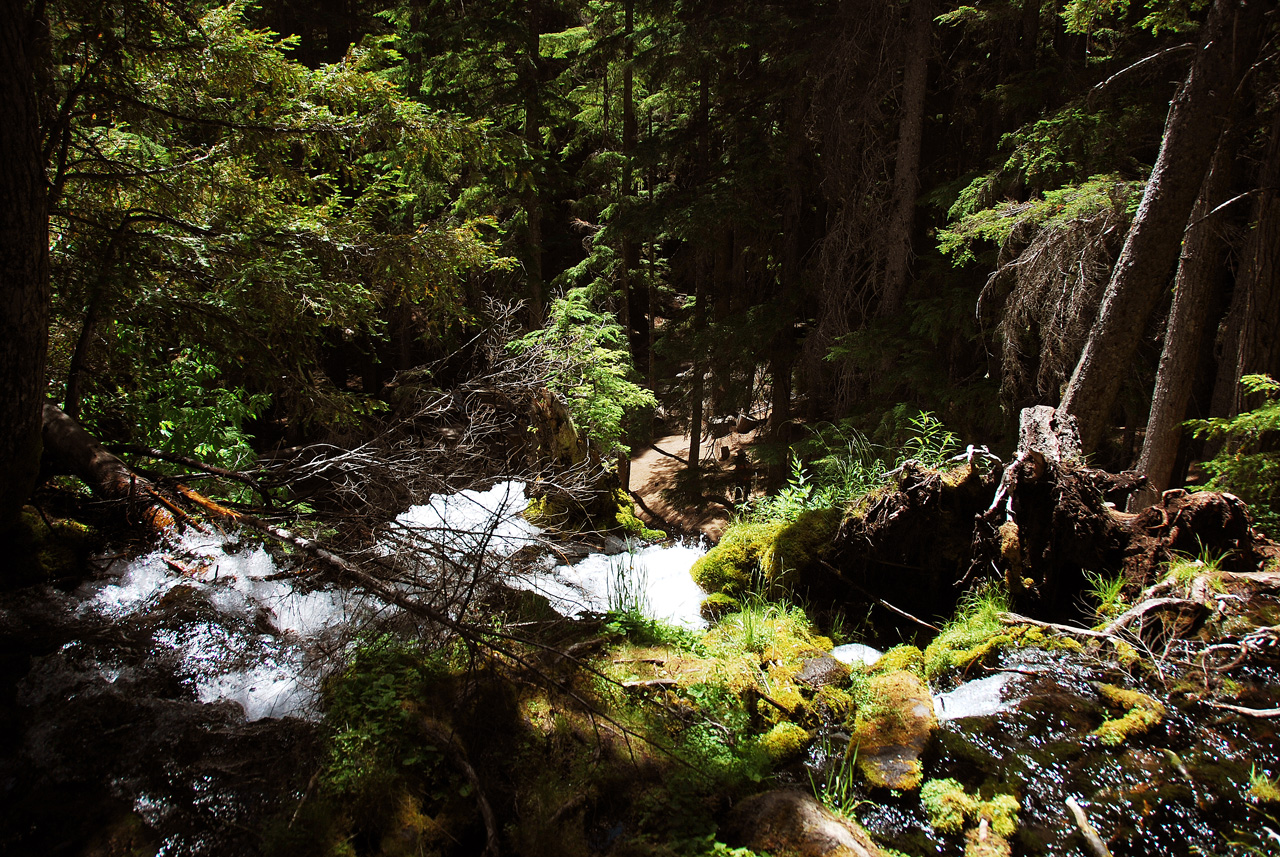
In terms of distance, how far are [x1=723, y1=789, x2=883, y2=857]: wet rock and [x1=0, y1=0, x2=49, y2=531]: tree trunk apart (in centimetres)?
428

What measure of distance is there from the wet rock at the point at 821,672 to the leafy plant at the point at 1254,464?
3.22 m

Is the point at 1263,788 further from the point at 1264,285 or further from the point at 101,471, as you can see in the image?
the point at 101,471

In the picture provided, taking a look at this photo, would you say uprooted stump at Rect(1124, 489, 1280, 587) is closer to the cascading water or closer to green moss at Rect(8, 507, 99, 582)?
the cascading water

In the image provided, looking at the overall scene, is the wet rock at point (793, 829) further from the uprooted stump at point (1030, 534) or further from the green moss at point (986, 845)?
the uprooted stump at point (1030, 534)

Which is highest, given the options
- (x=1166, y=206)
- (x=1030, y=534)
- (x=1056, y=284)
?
(x=1166, y=206)

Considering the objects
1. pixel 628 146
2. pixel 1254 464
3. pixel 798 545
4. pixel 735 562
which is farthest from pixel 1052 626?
pixel 628 146

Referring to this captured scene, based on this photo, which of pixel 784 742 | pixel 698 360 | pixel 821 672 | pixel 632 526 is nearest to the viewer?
pixel 784 742

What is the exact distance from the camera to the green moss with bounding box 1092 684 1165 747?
131 inches

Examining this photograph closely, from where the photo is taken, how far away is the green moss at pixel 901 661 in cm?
447

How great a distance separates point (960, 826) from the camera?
296 cm

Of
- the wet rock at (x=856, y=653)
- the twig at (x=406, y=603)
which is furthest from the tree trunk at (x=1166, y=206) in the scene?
the twig at (x=406, y=603)

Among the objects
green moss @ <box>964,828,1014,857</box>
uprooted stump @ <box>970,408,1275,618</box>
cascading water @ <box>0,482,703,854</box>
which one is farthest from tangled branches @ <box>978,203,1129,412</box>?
cascading water @ <box>0,482,703,854</box>

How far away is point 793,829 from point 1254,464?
487cm

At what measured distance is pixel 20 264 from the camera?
134 inches
